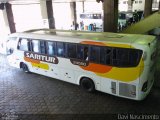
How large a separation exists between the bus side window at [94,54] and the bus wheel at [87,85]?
3.30 feet

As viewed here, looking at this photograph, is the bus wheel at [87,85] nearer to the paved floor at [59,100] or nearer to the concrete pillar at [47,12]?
the paved floor at [59,100]

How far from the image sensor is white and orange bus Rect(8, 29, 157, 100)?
6.54 meters

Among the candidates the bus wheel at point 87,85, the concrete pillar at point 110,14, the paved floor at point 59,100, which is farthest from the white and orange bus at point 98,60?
the concrete pillar at point 110,14

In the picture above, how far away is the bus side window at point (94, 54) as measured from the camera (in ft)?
24.2

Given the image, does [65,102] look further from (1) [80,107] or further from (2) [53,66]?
(2) [53,66]

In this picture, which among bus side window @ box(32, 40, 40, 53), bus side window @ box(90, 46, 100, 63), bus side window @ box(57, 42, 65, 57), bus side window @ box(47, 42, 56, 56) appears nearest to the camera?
bus side window @ box(90, 46, 100, 63)

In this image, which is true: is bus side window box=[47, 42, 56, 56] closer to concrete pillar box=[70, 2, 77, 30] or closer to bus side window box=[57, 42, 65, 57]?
bus side window box=[57, 42, 65, 57]

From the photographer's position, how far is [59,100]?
25.3ft

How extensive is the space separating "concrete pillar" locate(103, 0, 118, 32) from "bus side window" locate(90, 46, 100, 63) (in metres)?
3.45

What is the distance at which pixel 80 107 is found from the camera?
714cm

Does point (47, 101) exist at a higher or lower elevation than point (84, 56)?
lower

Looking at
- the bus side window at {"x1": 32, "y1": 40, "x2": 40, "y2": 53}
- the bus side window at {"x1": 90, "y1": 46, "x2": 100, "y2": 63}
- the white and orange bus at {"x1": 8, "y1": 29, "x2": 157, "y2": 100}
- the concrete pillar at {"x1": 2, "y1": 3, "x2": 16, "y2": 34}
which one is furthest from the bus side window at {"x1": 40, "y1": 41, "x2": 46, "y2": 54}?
the concrete pillar at {"x1": 2, "y1": 3, "x2": 16, "y2": 34}

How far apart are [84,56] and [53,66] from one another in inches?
77.1

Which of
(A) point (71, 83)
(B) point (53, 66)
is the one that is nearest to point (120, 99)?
(A) point (71, 83)
